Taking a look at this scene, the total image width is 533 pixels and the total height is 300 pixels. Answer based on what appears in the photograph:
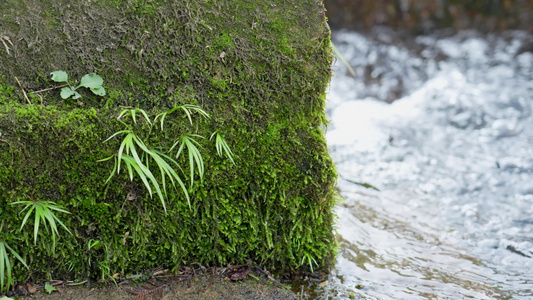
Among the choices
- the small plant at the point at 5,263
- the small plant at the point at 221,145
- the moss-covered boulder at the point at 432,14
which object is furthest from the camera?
the moss-covered boulder at the point at 432,14

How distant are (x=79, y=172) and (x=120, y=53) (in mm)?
673

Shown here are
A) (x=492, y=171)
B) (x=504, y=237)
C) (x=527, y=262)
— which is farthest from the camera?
(x=492, y=171)

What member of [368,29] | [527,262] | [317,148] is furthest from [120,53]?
Result: [368,29]

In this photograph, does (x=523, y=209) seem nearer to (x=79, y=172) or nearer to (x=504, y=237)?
(x=504, y=237)

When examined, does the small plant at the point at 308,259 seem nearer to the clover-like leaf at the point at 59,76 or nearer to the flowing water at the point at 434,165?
the flowing water at the point at 434,165

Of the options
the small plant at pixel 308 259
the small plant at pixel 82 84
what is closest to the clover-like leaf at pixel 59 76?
the small plant at pixel 82 84

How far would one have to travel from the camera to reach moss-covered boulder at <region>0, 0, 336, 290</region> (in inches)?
87.8

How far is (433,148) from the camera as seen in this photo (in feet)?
16.7

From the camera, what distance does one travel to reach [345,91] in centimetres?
677

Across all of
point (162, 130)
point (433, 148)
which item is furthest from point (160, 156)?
point (433, 148)

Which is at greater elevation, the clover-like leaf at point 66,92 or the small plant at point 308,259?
the clover-like leaf at point 66,92

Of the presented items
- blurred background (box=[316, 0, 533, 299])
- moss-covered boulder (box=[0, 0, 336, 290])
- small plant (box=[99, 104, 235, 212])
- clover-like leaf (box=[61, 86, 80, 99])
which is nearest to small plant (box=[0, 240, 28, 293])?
moss-covered boulder (box=[0, 0, 336, 290])

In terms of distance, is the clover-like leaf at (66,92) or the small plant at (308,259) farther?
the small plant at (308,259)

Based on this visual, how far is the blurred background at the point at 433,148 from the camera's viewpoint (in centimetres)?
301
